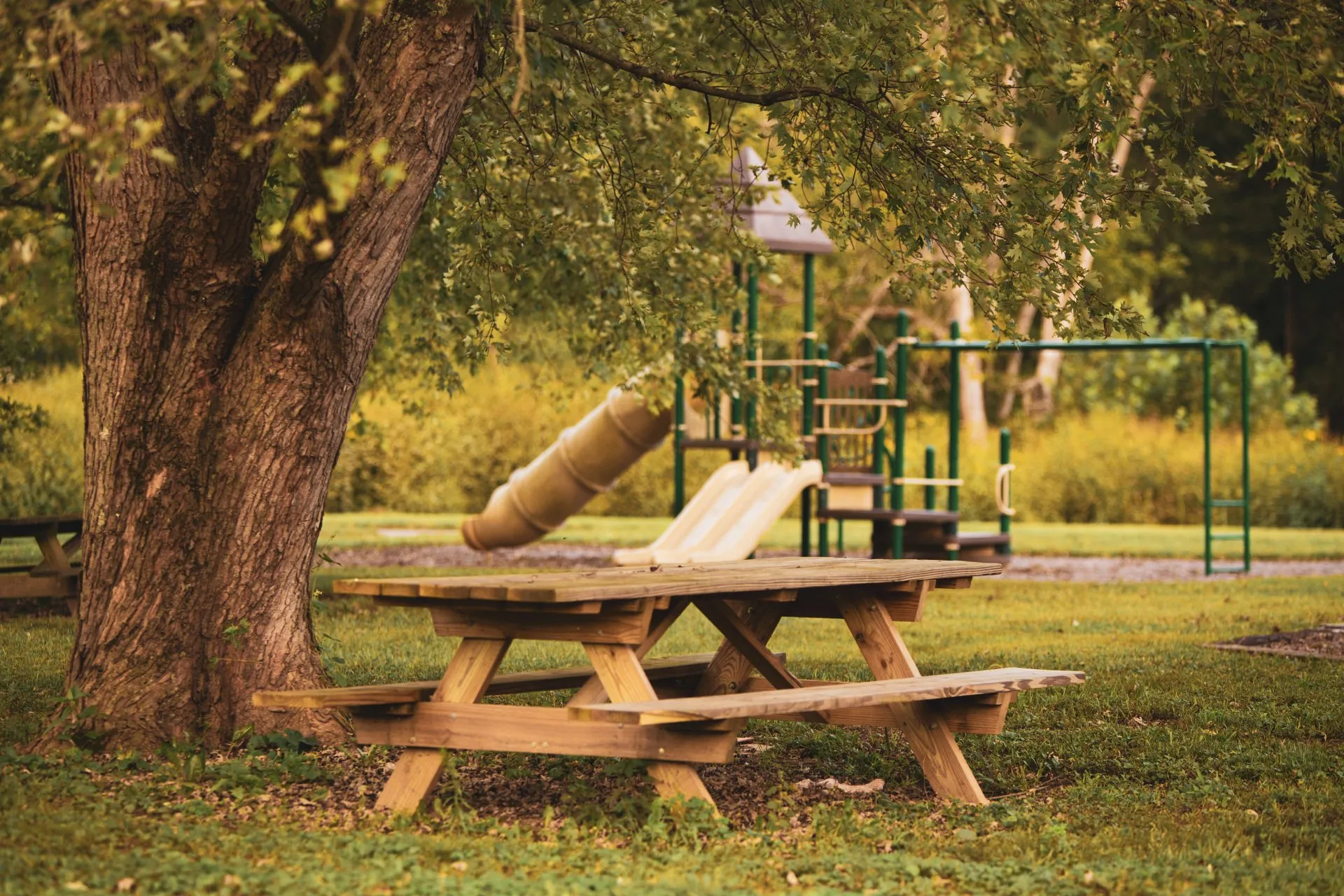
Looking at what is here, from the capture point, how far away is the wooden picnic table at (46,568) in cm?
1044

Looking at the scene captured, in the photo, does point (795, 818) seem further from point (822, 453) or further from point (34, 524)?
point (822, 453)

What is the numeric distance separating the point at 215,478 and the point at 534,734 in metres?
1.85

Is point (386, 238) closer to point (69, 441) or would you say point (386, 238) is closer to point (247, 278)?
point (247, 278)

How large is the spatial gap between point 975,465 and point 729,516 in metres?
11.6

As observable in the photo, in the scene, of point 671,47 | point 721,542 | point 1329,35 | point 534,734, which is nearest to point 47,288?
point 721,542

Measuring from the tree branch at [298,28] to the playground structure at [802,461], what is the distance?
9.13m

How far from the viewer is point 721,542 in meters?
14.1

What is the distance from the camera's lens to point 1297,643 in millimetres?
9398

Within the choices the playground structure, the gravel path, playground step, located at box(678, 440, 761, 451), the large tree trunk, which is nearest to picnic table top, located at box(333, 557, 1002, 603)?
the large tree trunk

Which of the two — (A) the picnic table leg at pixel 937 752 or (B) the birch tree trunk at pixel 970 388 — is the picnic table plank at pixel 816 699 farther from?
(B) the birch tree trunk at pixel 970 388

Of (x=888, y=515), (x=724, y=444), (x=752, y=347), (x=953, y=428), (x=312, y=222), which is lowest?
(x=888, y=515)

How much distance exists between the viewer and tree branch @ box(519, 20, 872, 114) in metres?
6.39

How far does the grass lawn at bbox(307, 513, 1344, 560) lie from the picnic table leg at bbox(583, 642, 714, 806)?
11629 mm

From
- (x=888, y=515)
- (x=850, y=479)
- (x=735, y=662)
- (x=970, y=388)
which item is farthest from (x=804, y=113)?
(x=970, y=388)
